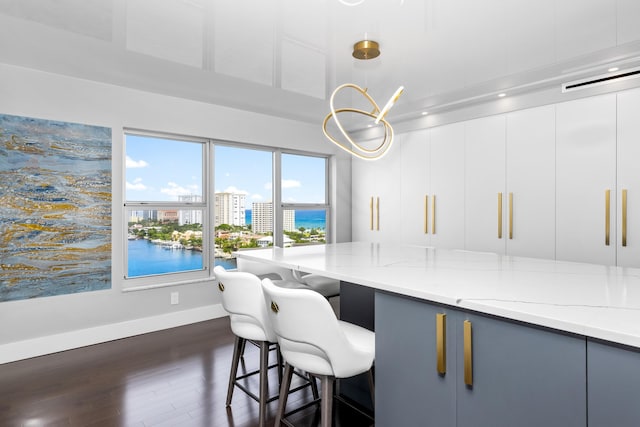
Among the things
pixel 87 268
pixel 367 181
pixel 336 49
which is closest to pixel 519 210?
pixel 367 181

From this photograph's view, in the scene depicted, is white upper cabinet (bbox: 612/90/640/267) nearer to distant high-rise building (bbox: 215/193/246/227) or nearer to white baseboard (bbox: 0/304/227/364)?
distant high-rise building (bbox: 215/193/246/227)

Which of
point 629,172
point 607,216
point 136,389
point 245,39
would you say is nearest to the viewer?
point 136,389

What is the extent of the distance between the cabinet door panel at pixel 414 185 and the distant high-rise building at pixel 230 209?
212 centimetres

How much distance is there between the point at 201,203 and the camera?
4.22 meters

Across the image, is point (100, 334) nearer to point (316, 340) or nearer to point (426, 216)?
point (316, 340)

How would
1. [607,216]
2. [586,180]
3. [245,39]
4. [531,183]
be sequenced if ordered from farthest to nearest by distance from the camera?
[531,183]
[586,180]
[607,216]
[245,39]

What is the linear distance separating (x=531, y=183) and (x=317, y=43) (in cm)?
256

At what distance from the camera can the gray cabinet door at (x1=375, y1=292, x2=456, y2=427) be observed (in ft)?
4.45

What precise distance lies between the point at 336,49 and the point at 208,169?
2.17 meters

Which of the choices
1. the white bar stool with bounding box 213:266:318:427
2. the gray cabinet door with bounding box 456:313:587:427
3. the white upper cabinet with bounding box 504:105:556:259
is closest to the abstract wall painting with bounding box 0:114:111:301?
the white bar stool with bounding box 213:266:318:427

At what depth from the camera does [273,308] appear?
1576mm

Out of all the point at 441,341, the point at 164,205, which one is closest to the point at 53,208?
the point at 164,205

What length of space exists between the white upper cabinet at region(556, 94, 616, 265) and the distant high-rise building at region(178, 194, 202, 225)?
3780 mm

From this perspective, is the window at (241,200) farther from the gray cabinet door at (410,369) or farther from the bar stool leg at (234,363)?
the gray cabinet door at (410,369)
